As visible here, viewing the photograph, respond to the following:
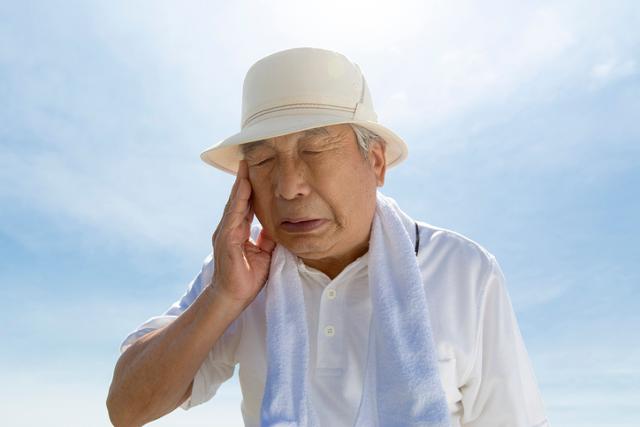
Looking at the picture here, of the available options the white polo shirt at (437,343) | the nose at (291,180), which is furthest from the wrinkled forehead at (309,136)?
the white polo shirt at (437,343)

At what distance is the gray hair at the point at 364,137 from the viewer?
2918 mm

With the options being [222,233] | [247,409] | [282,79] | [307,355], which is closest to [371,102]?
[282,79]

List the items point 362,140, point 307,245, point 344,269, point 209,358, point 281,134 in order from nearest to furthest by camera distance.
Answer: point 281,134 → point 307,245 → point 362,140 → point 344,269 → point 209,358

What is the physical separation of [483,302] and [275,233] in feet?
3.64

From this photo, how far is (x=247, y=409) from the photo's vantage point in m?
3.17

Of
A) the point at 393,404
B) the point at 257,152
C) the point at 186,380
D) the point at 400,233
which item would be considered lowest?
the point at 393,404

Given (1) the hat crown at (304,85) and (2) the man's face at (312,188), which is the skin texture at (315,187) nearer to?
(2) the man's face at (312,188)

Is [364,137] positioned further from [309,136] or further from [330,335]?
[330,335]

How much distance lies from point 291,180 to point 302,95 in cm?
46

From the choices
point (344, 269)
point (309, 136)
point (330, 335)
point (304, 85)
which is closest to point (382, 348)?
point (330, 335)

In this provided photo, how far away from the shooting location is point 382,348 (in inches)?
111

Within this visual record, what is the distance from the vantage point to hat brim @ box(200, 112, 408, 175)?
2738mm

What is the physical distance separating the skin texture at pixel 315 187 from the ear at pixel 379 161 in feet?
0.20

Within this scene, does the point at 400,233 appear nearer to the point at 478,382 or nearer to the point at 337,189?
the point at 337,189
